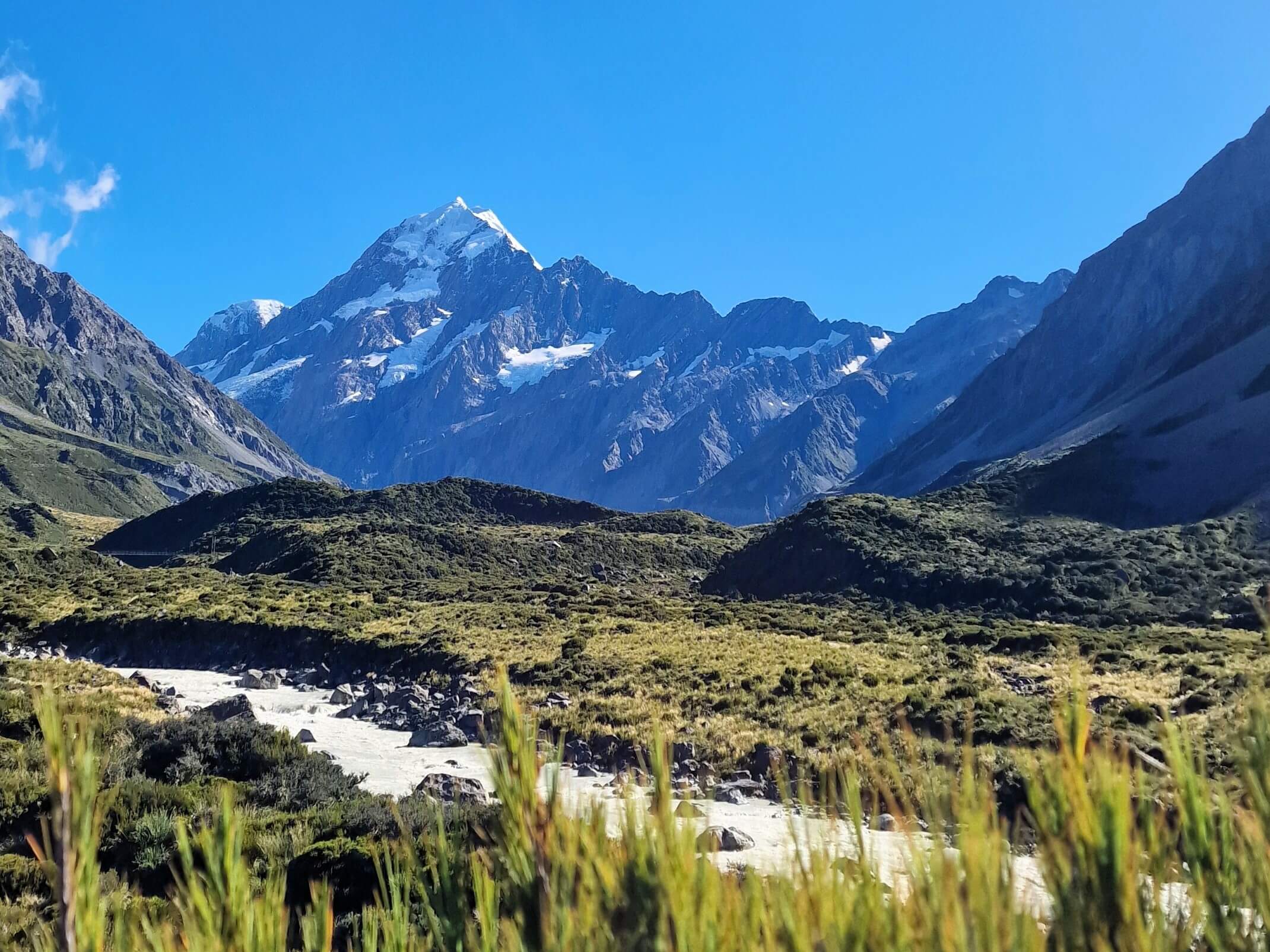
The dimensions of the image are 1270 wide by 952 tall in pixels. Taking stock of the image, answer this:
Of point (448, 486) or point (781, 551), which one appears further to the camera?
point (448, 486)

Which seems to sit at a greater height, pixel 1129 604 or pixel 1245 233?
pixel 1245 233

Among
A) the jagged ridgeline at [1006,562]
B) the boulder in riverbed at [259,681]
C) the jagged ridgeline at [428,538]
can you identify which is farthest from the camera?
the jagged ridgeline at [428,538]

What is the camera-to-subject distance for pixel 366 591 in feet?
150

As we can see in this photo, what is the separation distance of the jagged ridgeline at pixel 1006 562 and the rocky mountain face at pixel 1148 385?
974 cm

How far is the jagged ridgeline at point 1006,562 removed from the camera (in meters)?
39.1

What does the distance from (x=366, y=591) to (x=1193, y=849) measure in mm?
46705

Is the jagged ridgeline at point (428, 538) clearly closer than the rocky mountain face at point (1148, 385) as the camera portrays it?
Yes

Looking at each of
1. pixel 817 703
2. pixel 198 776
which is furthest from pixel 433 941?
pixel 817 703

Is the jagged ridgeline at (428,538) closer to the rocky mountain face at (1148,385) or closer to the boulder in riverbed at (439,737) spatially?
the boulder in riverbed at (439,737)

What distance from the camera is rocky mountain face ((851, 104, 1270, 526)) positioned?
63.9 metres

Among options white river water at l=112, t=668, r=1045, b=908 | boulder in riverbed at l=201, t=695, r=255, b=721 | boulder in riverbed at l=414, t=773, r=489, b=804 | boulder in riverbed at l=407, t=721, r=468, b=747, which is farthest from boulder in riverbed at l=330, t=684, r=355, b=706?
boulder in riverbed at l=414, t=773, r=489, b=804

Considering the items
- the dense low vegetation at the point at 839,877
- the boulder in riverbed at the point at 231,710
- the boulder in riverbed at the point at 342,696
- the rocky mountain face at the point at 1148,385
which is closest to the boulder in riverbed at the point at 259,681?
the boulder in riverbed at the point at 342,696

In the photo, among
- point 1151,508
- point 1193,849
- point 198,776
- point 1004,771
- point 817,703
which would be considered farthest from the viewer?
point 1151,508

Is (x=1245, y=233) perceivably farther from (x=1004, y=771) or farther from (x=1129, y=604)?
(x=1004, y=771)
